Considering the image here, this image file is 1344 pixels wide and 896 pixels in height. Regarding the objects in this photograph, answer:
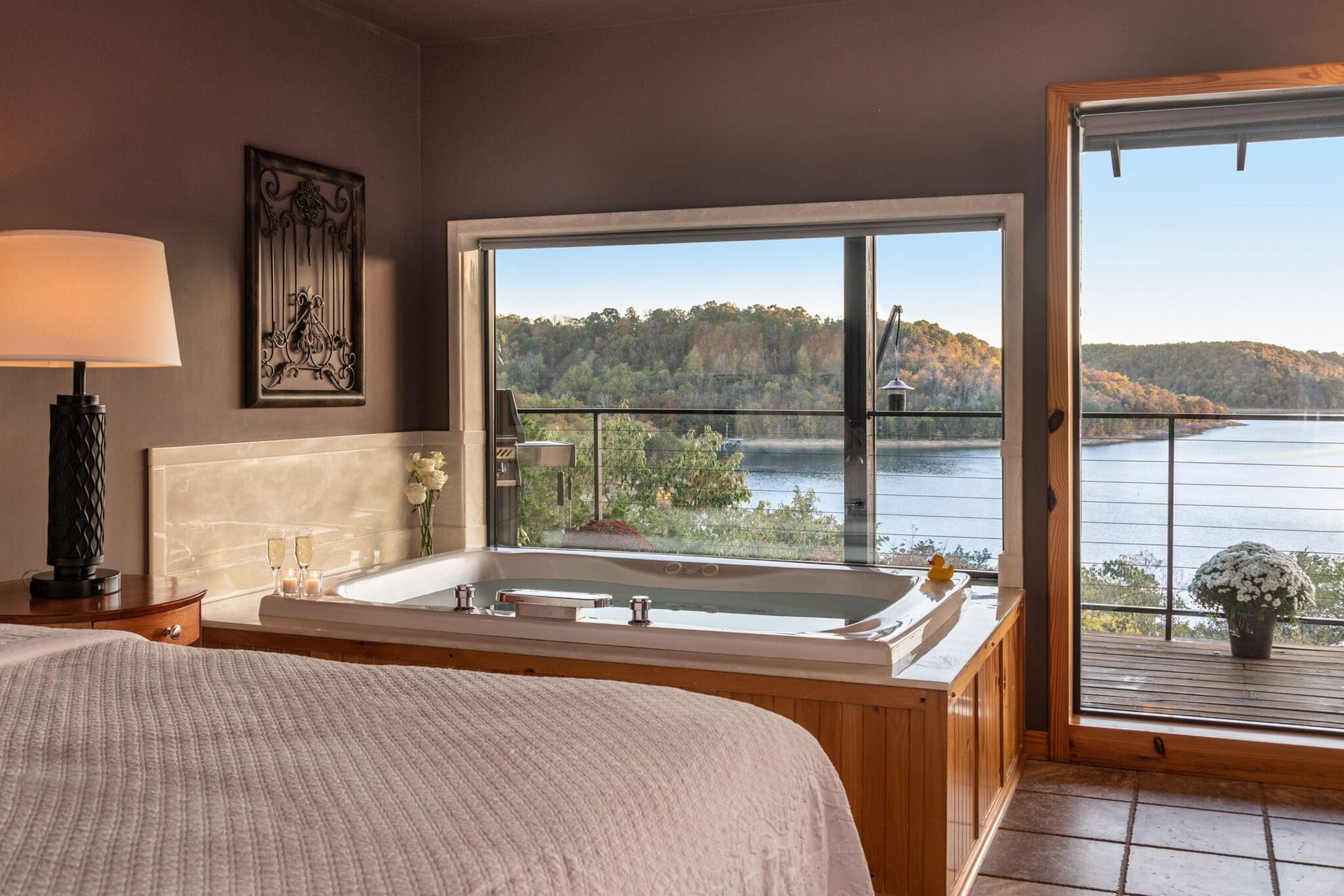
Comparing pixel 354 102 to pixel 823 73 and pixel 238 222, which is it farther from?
pixel 823 73

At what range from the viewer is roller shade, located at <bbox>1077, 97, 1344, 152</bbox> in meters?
3.65

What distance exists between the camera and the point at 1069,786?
355 cm

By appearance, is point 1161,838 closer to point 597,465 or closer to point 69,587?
point 597,465

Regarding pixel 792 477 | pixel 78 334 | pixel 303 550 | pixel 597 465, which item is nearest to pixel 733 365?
pixel 792 477

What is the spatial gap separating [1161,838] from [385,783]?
263 cm

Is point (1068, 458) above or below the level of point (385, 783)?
above

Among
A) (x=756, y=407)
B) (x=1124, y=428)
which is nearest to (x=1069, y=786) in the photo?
(x=1124, y=428)

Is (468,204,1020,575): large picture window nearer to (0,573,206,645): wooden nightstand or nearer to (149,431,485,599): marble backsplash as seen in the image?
(149,431,485,599): marble backsplash

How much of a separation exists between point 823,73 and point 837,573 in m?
1.80

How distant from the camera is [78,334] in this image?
261 centimetres

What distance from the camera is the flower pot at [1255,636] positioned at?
148 inches

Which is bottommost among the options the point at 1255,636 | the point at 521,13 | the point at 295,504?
the point at 1255,636

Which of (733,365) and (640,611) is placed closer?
(640,611)

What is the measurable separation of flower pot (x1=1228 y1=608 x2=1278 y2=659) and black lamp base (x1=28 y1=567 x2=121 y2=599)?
340cm
